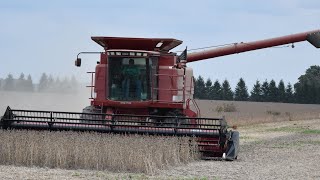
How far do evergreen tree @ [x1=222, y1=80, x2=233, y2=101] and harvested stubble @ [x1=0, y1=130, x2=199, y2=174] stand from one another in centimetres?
6819

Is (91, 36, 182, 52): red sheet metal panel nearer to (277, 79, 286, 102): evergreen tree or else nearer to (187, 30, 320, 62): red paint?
(187, 30, 320, 62): red paint

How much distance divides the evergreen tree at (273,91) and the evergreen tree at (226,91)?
4.69 meters

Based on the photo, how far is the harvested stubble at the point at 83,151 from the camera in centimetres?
1232

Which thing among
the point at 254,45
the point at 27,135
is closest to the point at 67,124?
the point at 27,135

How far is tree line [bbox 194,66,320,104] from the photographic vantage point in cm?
Result: 7847

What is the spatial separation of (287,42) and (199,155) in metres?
9.65

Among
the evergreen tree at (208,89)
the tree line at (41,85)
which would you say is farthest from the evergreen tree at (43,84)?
the evergreen tree at (208,89)

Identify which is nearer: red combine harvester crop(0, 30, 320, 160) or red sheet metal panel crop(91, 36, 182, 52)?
red combine harvester crop(0, 30, 320, 160)

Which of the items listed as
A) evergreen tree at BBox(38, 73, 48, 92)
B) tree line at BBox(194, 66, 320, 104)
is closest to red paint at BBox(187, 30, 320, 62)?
evergreen tree at BBox(38, 73, 48, 92)

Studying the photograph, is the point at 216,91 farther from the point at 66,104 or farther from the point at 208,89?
the point at 66,104

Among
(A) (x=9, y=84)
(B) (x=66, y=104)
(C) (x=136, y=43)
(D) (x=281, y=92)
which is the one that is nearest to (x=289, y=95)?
(D) (x=281, y=92)

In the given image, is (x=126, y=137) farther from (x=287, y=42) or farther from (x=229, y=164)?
(x=287, y=42)

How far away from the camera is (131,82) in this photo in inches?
667

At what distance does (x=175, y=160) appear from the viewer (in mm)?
13383
